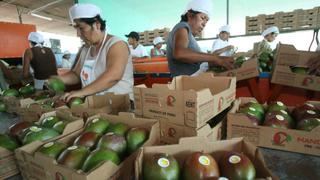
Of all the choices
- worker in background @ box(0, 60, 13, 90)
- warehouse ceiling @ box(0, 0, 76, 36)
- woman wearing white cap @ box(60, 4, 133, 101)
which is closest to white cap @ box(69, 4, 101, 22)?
woman wearing white cap @ box(60, 4, 133, 101)

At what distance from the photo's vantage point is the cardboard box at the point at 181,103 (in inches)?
46.9

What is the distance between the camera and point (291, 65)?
264 cm

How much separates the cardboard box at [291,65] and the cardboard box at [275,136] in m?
1.62

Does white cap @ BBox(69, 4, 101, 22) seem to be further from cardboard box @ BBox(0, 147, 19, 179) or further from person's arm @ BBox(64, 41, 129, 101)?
cardboard box @ BBox(0, 147, 19, 179)

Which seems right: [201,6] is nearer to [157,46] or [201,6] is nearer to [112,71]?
[112,71]

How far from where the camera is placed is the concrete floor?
1.00 m

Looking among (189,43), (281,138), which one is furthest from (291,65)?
(281,138)

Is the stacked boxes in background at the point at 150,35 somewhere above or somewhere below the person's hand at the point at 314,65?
above

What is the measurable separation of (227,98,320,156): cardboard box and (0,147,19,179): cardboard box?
1.12 m

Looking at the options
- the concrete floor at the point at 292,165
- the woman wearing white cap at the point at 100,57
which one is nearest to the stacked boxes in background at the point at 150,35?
the woman wearing white cap at the point at 100,57

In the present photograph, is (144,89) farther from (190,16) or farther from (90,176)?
(190,16)

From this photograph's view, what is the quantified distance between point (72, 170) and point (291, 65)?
2570mm

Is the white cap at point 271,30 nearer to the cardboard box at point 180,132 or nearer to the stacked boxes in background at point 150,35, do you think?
the stacked boxes in background at point 150,35

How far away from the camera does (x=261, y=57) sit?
3.24m
